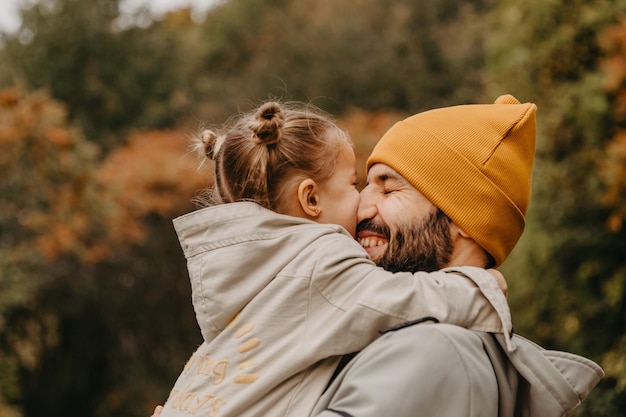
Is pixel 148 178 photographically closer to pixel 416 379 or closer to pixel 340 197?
pixel 340 197

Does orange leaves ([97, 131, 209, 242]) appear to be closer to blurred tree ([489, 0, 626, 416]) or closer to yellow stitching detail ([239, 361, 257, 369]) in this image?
blurred tree ([489, 0, 626, 416])

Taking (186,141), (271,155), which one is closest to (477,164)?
(271,155)

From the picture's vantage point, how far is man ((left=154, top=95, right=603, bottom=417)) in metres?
1.78

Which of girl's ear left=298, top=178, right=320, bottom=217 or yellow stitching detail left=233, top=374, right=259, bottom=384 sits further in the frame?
girl's ear left=298, top=178, right=320, bottom=217

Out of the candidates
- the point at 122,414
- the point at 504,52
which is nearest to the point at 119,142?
the point at 122,414

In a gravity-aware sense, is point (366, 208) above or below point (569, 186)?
above

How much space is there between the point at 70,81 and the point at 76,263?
5294 mm

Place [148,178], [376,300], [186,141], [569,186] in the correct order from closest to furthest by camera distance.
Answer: [376,300] < [569,186] < [148,178] < [186,141]

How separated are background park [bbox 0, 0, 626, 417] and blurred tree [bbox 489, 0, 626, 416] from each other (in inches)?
0.7

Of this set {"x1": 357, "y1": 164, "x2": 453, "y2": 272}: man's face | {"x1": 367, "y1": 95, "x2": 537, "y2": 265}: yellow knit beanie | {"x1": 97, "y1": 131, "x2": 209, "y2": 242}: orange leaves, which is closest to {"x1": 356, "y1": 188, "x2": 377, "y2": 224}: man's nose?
{"x1": 357, "y1": 164, "x2": 453, "y2": 272}: man's face

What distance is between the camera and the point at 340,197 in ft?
7.36

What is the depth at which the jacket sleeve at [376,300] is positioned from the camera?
1.80 meters

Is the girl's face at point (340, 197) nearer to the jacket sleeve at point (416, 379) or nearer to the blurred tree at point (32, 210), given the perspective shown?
the jacket sleeve at point (416, 379)

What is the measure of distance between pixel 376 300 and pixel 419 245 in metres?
0.41
